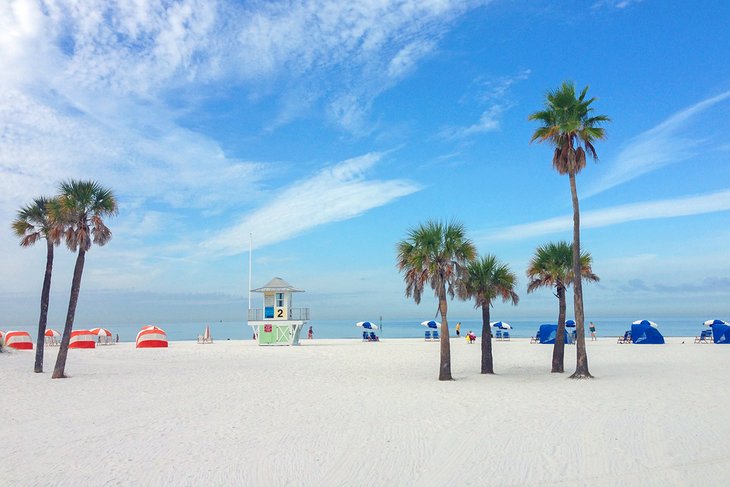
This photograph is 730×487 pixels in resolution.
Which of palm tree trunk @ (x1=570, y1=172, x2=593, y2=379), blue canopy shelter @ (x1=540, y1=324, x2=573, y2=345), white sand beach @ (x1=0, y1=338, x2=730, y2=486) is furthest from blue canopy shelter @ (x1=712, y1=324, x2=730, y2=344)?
palm tree trunk @ (x1=570, y1=172, x2=593, y2=379)

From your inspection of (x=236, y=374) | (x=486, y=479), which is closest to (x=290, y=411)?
(x=486, y=479)

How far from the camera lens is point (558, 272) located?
19.7m

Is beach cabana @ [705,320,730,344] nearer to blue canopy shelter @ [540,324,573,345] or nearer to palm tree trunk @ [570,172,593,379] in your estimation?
blue canopy shelter @ [540,324,573,345]

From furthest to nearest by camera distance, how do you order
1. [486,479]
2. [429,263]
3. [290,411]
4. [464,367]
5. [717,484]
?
1. [464,367]
2. [429,263]
3. [290,411]
4. [486,479]
5. [717,484]

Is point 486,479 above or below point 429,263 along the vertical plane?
below

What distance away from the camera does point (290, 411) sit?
1220 cm

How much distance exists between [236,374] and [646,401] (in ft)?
45.4

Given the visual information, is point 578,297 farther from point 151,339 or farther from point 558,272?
point 151,339

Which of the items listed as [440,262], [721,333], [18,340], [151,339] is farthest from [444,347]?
[18,340]

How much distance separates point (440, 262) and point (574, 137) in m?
6.28

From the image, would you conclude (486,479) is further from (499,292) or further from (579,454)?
(499,292)

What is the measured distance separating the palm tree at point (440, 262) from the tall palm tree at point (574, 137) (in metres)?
3.81

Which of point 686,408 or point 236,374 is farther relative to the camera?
point 236,374

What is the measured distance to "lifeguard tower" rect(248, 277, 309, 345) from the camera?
41125mm
